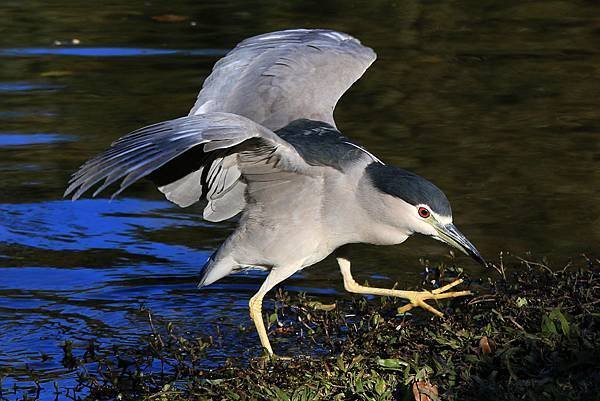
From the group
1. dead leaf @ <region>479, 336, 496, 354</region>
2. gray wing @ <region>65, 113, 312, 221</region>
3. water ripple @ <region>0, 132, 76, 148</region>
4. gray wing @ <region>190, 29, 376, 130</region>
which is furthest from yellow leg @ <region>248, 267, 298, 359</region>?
water ripple @ <region>0, 132, 76, 148</region>

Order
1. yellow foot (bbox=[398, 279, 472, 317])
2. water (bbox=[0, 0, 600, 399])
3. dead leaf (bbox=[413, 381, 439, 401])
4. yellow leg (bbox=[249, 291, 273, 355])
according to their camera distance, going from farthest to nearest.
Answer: water (bbox=[0, 0, 600, 399])
yellow foot (bbox=[398, 279, 472, 317])
yellow leg (bbox=[249, 291, 273, 355])
dead leaf (bbox=[413, 381, 439, 401])

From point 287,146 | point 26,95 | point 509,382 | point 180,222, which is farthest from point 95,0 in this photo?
point 509,382

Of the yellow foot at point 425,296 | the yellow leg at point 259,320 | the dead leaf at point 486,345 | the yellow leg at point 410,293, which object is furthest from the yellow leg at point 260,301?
the dead leaf at point 486,345

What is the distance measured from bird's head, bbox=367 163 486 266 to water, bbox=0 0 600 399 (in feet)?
3.37

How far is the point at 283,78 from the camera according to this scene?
6.66m

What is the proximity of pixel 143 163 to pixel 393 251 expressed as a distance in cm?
289

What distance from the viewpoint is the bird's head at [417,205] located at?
5.50 m

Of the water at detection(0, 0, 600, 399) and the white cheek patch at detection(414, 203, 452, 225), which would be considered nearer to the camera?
the white cheek patch at detection(414, 203, 452, 225)

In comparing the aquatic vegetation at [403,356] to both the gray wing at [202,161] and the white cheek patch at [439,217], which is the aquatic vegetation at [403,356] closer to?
the white cheek patch at [439,217]

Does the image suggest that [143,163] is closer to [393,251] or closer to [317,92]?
[317,92]

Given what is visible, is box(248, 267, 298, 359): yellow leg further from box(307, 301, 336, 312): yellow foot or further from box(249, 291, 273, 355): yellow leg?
box(307, 301, 336, 312): yellow foot

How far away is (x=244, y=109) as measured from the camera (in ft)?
21.6

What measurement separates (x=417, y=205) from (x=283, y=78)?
4.84ft

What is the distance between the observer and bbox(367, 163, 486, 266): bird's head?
5504 millimetres
